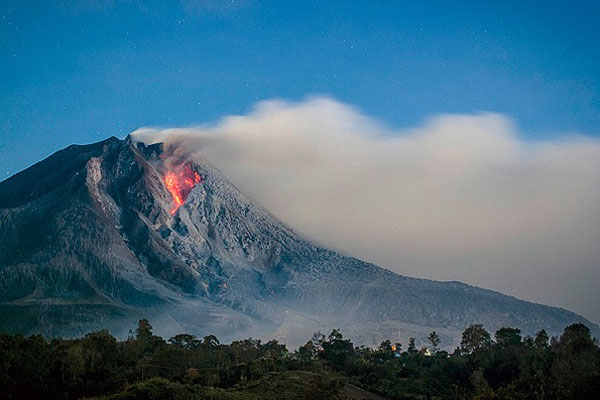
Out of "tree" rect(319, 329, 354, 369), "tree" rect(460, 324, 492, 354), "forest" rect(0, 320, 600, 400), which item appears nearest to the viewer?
"forest" rect(0, 320, 600, 400)

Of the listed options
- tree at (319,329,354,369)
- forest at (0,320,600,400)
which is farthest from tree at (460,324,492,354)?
tree at (319,329,354,369)

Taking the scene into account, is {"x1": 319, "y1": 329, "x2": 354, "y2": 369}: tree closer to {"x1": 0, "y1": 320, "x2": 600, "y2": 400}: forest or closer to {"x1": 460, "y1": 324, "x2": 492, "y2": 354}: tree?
{"x1": 0, "y1": 320, "x2": 600, "y2": 400}: forest

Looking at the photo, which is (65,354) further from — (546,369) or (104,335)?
(546,369)

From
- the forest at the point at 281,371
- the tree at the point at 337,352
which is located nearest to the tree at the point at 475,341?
the forest at the point at 281,371

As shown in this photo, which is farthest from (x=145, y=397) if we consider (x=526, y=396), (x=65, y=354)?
(x=526, y=396)

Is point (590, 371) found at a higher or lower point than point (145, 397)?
higher

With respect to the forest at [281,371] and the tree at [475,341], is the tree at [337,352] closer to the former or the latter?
the forest at [281,371]

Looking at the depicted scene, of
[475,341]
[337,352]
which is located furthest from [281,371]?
[475,341]

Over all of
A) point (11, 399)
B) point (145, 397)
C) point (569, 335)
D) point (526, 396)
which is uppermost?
point (569, 335)
